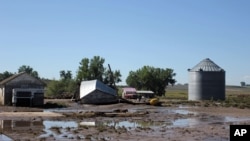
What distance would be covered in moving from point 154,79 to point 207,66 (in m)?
29.9

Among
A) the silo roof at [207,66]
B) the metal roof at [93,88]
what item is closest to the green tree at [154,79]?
the silo roof at [207,66]

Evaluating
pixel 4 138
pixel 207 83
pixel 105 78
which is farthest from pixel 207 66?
pixel 4 138

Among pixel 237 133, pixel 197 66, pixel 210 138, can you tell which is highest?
pixel 197 66

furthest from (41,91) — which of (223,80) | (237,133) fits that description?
(237,133)

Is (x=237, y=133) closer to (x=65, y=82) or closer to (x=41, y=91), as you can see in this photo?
(x=41, y=91)

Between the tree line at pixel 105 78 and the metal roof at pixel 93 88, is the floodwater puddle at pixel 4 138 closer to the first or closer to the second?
the metal roof at pixel 93 88

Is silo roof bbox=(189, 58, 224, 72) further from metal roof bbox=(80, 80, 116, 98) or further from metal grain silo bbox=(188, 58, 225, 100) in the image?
metal roof bbox=(80, 80, 116, 98)

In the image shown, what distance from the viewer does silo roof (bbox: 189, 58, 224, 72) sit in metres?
83.2

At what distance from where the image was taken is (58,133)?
26.0 meters

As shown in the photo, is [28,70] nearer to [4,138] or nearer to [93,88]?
[93,88]

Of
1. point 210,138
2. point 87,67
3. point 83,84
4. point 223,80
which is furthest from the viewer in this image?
point 87,67

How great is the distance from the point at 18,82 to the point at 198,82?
4009cm

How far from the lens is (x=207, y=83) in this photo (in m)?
81.2

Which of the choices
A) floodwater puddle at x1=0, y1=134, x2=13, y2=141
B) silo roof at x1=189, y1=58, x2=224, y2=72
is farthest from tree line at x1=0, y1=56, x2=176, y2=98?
floodwater puddle at x1=0, y1=134, x2=13, y2=141
